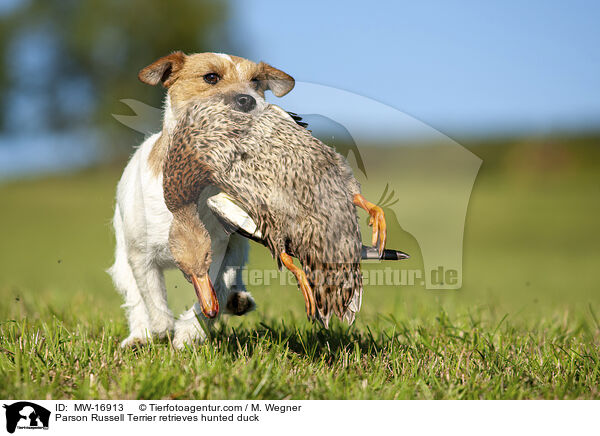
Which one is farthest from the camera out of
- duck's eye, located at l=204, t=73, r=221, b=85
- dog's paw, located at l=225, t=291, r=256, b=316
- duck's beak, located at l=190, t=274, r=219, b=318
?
dog's paw, located at l=225, t=291, r=256, b=316

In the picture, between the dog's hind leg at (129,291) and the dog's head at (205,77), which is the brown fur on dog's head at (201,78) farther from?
the dog's hind leg at (129,291)

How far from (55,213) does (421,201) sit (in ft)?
51.9

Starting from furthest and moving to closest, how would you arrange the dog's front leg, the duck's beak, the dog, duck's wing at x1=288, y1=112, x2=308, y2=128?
the dog's front leg < the dog < duck's wing at x1=288, y1=112, x2=308, y2=128 < the duck's beak

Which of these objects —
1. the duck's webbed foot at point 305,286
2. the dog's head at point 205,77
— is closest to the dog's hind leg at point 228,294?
the dog's head at point 205,77

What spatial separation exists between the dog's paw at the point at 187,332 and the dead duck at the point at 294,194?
1.25m

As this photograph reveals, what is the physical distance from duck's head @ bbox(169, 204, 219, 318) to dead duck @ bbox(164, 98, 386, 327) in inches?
7.8

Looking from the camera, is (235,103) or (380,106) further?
(380,106)

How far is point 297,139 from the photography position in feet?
8.47

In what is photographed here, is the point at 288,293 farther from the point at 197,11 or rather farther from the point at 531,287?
the point at 197,11

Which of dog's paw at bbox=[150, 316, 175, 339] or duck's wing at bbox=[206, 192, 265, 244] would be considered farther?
dog's paw at bbox=[150, 316, 175, 339]

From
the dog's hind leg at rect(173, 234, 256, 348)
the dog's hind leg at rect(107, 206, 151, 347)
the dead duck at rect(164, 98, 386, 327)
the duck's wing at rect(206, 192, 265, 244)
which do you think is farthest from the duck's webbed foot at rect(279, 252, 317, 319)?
the dog's hind leg at rect(107, 206, 151, 347)

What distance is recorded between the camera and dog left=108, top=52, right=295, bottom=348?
3395 millimetres

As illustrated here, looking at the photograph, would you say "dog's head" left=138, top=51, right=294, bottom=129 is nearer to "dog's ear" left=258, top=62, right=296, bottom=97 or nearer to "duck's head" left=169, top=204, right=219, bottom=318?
"dog's ear" left=258, top=62, right=296, bottom=97
